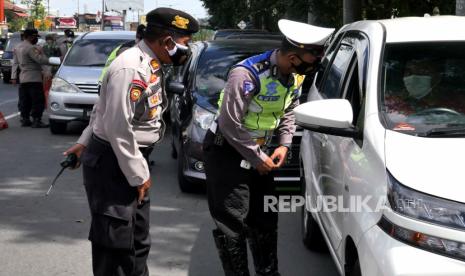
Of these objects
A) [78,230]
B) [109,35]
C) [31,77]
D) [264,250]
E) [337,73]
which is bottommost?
[78,230]

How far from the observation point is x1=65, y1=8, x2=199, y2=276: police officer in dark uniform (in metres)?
3.20

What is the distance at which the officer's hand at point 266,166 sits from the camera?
3.80 meters

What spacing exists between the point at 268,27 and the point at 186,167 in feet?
86.5

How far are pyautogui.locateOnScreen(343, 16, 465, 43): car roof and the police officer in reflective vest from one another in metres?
0.39

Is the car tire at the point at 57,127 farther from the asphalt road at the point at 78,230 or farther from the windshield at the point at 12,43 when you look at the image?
the windshield at the point at 12,43

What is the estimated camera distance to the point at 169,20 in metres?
3.36

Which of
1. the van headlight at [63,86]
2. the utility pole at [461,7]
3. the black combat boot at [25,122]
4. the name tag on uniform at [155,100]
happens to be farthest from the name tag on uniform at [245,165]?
the black combat boot at [25,122]

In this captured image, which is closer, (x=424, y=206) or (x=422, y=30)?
(x=424, y=206)

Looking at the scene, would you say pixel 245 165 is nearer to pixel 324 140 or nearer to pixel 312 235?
pixel 324 140

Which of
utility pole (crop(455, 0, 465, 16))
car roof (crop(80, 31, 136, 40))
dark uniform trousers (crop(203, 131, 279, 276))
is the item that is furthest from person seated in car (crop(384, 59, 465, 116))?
car roof (crop(80, 31, 136, 40))

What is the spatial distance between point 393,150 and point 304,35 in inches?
38.9

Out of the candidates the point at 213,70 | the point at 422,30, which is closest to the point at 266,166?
the point at 422,30

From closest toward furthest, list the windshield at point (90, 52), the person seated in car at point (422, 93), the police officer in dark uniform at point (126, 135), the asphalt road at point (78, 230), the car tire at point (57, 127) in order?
1. the police officer in dark uniform at point (126, 135)
2. the person seated in car at point (422, 93)
3. the asphalt road at point (78, 230)
4. the car tire at point (57, 127)
5. the windshield at point (90, 52)

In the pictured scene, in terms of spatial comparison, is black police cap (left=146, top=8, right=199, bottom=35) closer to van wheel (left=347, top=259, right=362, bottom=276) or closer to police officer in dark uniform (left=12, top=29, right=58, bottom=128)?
van wheel (left=347, top=259, right=362, bottom=276)
